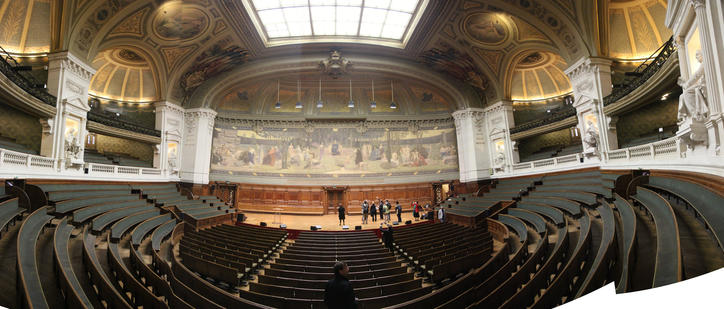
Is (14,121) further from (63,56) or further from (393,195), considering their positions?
(393,195)

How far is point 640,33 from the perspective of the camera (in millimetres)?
11141

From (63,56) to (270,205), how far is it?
11.5m

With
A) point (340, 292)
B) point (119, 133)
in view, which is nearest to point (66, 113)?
point (119, 133)

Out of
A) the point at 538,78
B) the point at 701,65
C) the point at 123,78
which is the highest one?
the point at 123,78

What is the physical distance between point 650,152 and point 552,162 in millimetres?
6490

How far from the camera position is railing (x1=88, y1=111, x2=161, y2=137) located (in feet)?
42.2

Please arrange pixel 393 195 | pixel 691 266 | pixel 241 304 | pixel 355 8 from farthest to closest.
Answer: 1. pixel 393 195
2. pixel 355 8
3. pixel 241 304
4. pixel 691 266

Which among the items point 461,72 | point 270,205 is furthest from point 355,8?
point 270,205

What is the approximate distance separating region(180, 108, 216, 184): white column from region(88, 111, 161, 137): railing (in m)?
1.68

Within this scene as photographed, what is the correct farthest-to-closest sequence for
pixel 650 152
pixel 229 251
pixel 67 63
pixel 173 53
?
pixel 173 53
pixel 67 63
pixel 650 152
pixel 229 251

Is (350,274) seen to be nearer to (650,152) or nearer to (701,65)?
(701,65)

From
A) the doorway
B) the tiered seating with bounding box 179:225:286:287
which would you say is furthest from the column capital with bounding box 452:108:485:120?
the tiered seating with bounding box 179:225:286:287

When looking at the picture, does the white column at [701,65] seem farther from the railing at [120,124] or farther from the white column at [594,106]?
the railing at [120,124]

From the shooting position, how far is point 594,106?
35.3 feet
